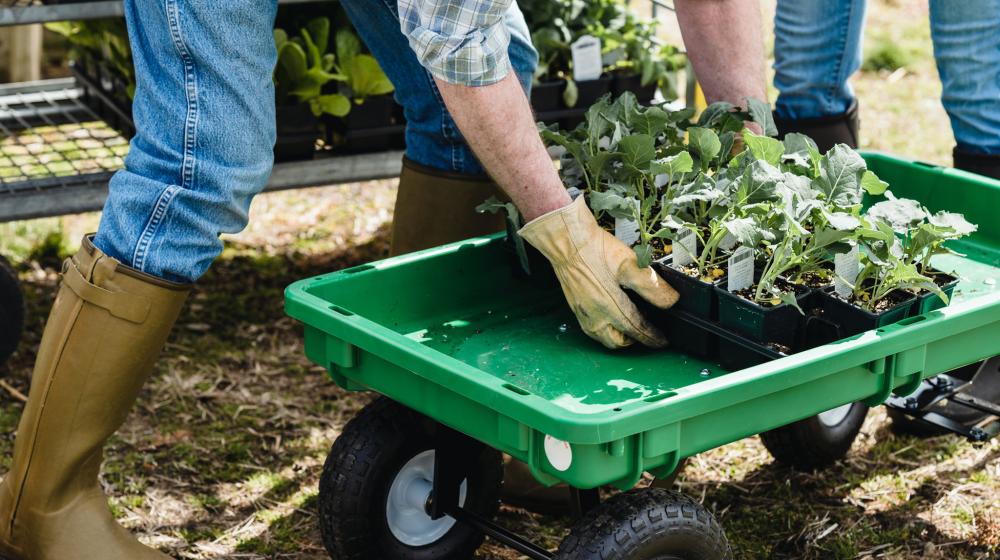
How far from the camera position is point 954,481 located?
225 cm

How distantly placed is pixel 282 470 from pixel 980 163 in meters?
1.39

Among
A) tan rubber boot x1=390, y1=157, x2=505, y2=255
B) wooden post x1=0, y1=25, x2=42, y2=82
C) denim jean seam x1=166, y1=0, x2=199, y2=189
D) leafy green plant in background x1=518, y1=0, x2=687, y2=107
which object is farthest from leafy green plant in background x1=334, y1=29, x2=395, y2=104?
wooden post x1=0, y1=25, x2=42, y2=82

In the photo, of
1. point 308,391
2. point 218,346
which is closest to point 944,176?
point 308,391

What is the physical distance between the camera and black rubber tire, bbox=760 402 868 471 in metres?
2.18

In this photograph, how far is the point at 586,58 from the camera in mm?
2908

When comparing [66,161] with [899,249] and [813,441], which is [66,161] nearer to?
[813,441]

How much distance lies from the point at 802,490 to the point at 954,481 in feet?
0.90

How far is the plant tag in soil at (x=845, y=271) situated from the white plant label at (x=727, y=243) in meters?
0.14

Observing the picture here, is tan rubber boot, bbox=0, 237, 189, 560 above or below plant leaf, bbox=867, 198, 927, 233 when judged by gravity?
below

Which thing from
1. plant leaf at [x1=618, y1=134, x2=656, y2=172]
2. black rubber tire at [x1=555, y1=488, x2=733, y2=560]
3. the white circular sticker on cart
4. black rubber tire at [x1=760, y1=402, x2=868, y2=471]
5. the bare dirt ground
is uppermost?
plant leaf at [x1=618, y1=134, x2=656, y2=172]

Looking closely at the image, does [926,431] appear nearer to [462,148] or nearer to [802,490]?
[802,490]

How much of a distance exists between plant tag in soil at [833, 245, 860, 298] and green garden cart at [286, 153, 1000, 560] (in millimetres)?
147

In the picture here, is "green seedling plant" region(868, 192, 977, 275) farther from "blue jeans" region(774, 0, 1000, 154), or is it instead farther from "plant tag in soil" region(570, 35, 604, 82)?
"plant tag in soil" region(570, 35, 604, 82)

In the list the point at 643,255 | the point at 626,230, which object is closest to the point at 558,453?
the point at 643,255
